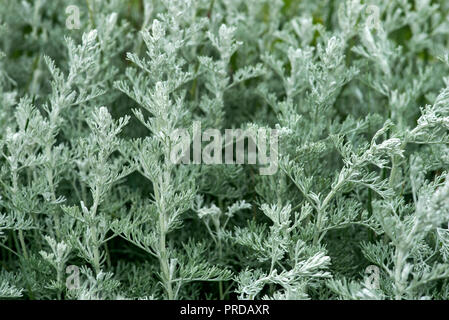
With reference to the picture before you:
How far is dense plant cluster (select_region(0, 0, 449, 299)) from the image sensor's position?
165 cm

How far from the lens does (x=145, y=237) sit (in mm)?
1674

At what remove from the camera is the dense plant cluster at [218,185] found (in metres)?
1.65

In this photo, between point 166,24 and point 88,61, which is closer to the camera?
point 88,61

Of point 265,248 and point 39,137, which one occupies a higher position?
point 39,137

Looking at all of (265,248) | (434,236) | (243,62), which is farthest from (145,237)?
(243,62)

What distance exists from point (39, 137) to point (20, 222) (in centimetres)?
26

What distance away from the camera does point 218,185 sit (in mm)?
2027

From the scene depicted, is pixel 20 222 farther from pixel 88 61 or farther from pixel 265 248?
pixel 265 248

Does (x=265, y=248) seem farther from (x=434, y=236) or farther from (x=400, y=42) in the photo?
(x=400, y=42)

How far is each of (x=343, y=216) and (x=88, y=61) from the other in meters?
0.90

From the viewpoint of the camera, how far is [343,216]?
171 cm
